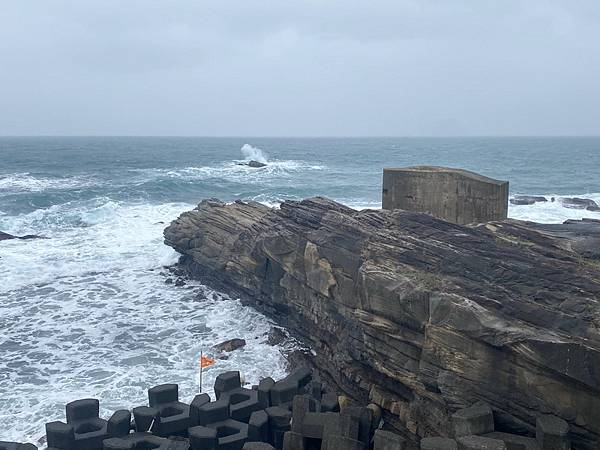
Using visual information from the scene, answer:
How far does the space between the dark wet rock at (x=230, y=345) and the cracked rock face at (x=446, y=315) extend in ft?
5.49

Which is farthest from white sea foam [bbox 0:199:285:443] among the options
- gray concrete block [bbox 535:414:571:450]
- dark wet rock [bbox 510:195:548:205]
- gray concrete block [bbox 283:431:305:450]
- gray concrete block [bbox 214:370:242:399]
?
dark wet rock [bbox 510:195:548:205]

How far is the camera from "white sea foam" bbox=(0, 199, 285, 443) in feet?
49.0

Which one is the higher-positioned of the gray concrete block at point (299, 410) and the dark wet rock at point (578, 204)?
the dark wet rock at point (578, 204)

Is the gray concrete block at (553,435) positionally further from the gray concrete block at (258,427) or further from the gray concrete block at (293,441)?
the gray concrete block at (258,427)

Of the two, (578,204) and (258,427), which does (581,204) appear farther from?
(258,427)

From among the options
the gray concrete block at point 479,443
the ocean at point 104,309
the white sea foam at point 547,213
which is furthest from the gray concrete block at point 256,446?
the white sea foam at point 547,213

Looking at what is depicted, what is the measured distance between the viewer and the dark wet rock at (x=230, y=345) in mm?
17355

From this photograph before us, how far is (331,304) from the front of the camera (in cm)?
1571

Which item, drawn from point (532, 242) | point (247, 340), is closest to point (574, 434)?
point (532, 242)

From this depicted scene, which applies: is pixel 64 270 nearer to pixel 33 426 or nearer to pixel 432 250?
pixel 33 426

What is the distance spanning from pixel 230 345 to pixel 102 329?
4.53 m

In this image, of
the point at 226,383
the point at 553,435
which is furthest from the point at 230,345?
the point at 553,435

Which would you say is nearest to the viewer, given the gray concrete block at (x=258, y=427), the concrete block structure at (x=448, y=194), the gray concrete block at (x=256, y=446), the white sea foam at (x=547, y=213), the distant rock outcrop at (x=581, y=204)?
the gray concrete block at (x=256, y=446)

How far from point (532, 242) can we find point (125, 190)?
41799 mm
